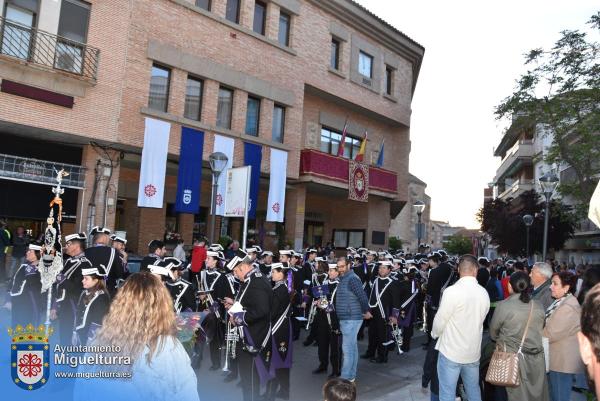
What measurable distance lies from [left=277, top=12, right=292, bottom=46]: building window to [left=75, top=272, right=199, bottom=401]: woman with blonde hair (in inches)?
817

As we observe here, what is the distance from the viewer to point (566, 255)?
42531 mm

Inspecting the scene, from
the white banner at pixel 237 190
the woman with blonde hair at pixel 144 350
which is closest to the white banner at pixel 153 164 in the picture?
the white banner at pixel 237 190

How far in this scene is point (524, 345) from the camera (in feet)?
18.0

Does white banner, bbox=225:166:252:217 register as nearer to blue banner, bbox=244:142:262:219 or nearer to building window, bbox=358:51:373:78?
blue banner, bbox=244:142:262:219

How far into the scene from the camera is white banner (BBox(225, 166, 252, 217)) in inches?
478

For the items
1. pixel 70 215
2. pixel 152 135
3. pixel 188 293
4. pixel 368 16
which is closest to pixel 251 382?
pixel 188 293

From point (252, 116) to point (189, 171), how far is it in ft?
14.7

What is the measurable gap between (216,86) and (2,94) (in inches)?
304

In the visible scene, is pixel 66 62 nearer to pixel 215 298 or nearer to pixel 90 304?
pixel 215 298

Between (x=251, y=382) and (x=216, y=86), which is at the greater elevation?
(x=216, y=86)

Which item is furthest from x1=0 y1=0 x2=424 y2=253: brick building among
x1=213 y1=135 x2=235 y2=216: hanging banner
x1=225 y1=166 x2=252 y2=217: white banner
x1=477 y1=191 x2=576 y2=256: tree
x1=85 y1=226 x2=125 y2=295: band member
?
x1=477 y1=191 x2=576 y2=256: tree

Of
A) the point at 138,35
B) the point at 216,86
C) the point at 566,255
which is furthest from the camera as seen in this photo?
the point at 566,255

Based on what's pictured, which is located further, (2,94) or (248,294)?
(2,94)

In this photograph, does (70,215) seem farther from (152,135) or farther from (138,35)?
(138,35)
